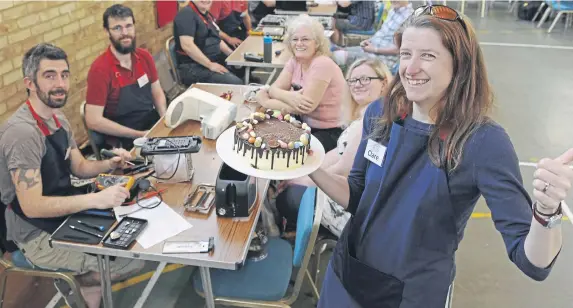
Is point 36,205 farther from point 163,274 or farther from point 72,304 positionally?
point 163,274

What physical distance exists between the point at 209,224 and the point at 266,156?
44 cm

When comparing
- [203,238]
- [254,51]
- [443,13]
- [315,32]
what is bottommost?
[203,238]

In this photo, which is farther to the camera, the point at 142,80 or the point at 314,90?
the point at 142,80

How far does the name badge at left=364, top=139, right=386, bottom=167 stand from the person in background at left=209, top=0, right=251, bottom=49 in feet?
15.8


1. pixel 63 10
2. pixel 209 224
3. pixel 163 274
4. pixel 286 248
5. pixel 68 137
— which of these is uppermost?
pixel 63 10

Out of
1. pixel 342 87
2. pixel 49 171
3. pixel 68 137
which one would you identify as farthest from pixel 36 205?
pixel 342 87

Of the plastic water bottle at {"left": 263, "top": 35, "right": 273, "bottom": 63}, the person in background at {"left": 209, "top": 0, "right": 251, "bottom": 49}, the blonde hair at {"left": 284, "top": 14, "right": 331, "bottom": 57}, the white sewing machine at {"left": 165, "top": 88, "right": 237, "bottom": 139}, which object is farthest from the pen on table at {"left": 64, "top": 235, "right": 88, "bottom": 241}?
the person in background at {"left": 209, "top": 0, "right": 251, "bottom": 49}

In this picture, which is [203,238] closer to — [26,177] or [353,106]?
[26,177]

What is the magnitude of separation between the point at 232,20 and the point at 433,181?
5.50 m

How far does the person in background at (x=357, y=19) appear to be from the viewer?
6668 mm

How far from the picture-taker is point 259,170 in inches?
79.0

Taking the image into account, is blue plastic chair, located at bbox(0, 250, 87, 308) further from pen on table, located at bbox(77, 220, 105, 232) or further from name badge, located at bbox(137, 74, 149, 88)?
name badge, located at bbox(137, 74, 149, 88)

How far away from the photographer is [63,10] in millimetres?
4047

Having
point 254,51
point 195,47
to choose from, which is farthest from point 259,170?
point 195,47
